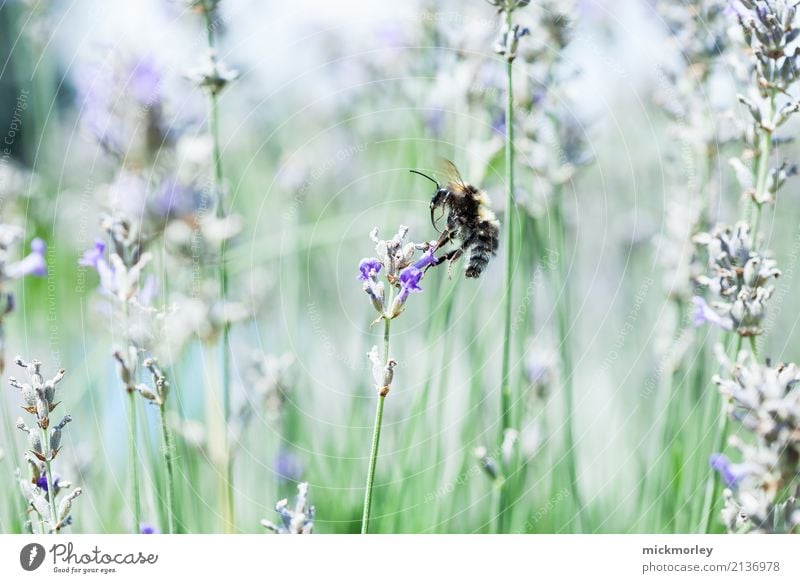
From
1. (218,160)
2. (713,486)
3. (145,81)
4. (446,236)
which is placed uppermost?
(145,81)

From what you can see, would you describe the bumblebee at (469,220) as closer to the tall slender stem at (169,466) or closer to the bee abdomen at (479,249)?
the bee abdomen at (479,249)

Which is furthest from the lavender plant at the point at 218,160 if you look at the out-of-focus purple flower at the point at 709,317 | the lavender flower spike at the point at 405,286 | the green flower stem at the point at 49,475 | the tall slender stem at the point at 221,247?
the out-of-focus purple flower at the point at 709,317

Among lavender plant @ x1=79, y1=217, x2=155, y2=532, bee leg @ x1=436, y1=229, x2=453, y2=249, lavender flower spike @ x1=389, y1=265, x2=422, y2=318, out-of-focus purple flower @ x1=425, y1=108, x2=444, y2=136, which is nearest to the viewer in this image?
lavender flower spike @ x1=389, y1=265, x2=422, y2=318

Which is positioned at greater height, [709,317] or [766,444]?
[709,317]

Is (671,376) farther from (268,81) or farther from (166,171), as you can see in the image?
(268,81)

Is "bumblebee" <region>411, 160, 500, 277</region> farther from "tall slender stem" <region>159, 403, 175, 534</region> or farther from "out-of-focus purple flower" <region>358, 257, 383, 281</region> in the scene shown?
"tall slender stem" <region>159, 403, 175, 534</region>

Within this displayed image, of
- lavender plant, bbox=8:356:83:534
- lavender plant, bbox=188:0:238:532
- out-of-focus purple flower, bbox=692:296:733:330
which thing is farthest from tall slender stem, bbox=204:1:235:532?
out-of-focus purple flower, bbox=692:296:733:330

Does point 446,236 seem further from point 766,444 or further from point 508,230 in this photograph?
point 766,444

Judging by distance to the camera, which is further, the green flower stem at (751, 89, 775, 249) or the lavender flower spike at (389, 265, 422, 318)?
the green flower stem at (751, 89, 775, 249)

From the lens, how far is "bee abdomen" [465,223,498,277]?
105 cm

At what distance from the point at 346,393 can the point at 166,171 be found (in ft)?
1.98

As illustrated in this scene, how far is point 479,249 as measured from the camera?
1049 mm

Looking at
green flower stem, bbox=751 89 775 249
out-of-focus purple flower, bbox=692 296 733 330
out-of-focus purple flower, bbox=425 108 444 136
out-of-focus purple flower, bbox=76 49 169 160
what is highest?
out-of-focus purple flower, bbox=425 108 444 136

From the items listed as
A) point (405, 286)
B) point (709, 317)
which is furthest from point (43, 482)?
point (709, 317)
